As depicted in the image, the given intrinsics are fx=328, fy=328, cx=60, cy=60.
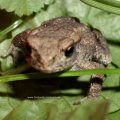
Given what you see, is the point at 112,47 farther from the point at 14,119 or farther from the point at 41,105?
the point at 14,119

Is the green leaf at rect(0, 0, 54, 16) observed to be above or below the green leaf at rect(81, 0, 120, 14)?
above

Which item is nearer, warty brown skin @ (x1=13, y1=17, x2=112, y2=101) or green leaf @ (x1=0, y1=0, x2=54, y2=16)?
warty brown skin @ (x1=13, y1=17, x2=112, y2=101)

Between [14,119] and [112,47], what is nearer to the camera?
[14,119]

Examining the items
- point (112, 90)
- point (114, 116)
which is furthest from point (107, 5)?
point (114, 116)

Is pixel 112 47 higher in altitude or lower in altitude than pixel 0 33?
lower

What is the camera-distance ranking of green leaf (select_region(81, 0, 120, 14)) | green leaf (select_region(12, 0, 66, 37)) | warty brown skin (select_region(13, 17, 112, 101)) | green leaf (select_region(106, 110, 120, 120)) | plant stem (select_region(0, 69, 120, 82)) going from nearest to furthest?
warty brown skin (select_region(13, 17, 112, 101)) < plant stem (select_region(0, 69, 120, 82)) < green leaf (select_region(81, 0, 120, 14)) < green leaf (select_region(106, 110, 120, 120)) < green leaf (select_region(12, 0, 66, 37))

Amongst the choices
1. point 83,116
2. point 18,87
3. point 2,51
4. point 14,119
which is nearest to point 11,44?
point 2,51

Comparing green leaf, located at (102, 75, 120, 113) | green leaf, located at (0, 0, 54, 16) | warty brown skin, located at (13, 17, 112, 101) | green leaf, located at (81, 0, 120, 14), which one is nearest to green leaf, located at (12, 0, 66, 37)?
warty brown skin, located at (13, 17, 112, 101)

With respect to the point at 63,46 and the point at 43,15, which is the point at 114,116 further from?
the point at 43,15

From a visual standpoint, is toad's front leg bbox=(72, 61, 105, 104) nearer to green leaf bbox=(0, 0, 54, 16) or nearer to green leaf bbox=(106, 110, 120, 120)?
green leaf bbox=(106, 110, 120, 120)
